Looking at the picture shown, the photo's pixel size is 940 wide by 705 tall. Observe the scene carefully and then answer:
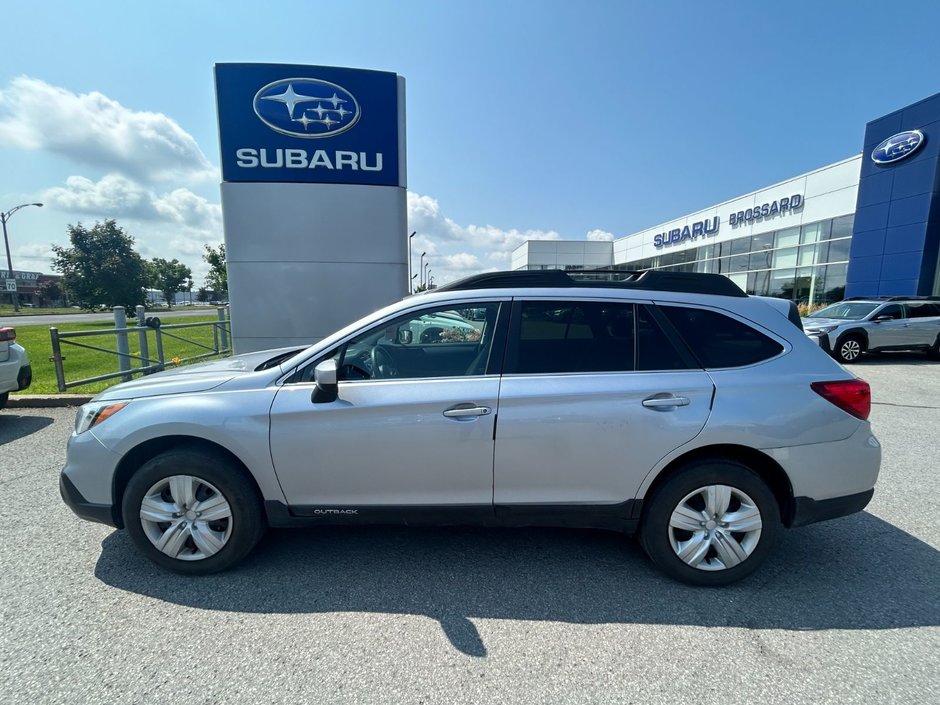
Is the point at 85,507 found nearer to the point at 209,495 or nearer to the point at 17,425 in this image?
the point at 209,495

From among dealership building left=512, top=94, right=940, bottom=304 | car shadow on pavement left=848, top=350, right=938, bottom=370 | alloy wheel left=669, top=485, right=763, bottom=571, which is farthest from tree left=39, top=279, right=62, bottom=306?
car shadow on pavement left=848, top=350, right=938, bottom=370

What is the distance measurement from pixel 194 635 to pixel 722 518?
2.89 meters

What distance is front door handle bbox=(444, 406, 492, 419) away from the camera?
2.44 metres

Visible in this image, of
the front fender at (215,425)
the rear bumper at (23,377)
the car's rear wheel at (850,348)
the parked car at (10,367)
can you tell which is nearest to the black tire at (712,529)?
the front fender at (215,425)

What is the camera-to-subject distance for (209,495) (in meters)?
2.62

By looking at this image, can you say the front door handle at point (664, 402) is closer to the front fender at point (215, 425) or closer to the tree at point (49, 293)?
the front fender at point (215, 425)

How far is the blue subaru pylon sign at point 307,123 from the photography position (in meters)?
6.98

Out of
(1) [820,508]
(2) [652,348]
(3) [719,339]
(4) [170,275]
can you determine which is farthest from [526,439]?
(4) [170,275]

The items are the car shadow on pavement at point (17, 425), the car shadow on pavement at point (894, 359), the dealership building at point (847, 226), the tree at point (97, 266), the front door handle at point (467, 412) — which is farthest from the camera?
the tree at point (97, 266)

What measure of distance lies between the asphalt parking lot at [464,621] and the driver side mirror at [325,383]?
110 centimetres

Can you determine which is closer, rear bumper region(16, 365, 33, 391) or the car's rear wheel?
rear bumper region(16, 365, 33, 391)

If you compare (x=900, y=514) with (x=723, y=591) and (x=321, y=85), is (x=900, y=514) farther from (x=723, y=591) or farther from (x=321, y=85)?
(x=321, y=85)

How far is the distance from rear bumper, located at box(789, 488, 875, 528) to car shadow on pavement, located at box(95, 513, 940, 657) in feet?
1.34

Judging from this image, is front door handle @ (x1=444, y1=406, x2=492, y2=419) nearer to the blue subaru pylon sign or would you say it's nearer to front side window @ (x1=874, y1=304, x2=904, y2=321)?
the blue subaru pylon sign
